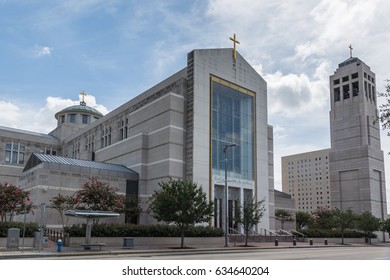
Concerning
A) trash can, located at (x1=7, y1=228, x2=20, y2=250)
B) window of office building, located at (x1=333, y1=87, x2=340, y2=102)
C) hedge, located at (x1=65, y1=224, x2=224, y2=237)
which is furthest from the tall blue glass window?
window of office building, located at (x1=333, y1=87, x2=340, y2=102)

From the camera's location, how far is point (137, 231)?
3906 centimetres

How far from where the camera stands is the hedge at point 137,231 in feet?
116

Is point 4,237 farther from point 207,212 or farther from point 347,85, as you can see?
point 347,85

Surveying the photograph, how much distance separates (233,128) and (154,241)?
21.9 m

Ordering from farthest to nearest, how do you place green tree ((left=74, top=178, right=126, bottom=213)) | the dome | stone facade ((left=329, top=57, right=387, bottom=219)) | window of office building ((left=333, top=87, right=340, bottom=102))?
window of office building ((left=333, top=87, right=340, bottom=102))
the dome
stone facade ((left=329, top=57, right=387, bottom=219))
green tree ((left=74, top=178, right=126, bottom=213))

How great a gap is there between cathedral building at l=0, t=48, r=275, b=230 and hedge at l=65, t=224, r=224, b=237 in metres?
4.56

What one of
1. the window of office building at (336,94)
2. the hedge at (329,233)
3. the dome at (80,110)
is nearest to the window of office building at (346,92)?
the window of office building at (336,94)

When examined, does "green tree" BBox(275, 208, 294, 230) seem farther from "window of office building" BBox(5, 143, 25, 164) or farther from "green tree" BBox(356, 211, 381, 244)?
"window of office building" BBox(5, 143, 25, 164)

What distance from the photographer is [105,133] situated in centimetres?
6919

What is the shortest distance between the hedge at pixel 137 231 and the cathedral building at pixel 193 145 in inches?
179

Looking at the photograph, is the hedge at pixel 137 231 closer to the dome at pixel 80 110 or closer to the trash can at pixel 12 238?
the trash can at pixel 12 238

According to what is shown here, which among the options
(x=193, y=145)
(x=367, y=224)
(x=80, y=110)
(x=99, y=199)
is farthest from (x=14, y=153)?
(x=367, y=224)

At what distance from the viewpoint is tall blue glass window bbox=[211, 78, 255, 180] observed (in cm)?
5438
